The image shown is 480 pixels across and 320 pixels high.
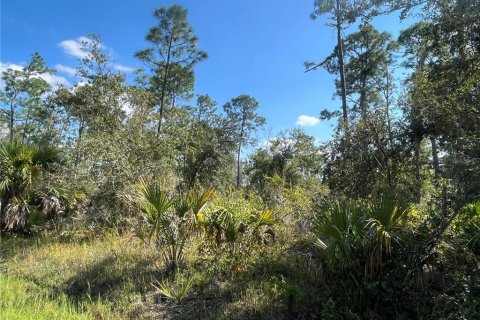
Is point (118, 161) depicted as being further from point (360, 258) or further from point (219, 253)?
point (360, 258)

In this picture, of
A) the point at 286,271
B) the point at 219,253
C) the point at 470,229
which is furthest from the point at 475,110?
the point at 219,253

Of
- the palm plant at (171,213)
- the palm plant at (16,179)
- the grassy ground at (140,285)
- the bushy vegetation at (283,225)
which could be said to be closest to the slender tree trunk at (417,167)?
the bushy vegetation at (283,225)

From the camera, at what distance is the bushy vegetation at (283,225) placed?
5098 millimetres

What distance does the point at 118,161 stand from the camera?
36.0 ft

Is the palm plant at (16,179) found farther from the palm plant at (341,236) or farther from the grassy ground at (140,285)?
the palm plant at (341,236)

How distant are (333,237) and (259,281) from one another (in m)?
1.67

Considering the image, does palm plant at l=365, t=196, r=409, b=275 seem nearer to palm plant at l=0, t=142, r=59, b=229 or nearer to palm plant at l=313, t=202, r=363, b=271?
palm plant at l=313, t=202, r=363, b=271

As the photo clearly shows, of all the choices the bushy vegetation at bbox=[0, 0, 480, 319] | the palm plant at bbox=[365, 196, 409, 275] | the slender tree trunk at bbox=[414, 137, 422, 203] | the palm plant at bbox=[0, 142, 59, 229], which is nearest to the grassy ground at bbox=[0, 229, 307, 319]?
the bushy vegetation at bbox=[0, 0, 480, 319]

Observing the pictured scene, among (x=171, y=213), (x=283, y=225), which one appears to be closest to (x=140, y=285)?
(x=171, y=213)

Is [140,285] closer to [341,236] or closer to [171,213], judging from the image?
[171,213]

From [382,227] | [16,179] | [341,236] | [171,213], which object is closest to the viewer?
[382,227]

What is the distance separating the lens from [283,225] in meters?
7.88

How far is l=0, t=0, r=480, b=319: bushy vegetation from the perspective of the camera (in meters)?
5.10

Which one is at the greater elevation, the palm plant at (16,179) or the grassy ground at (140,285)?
the palm plant at (16,179)
